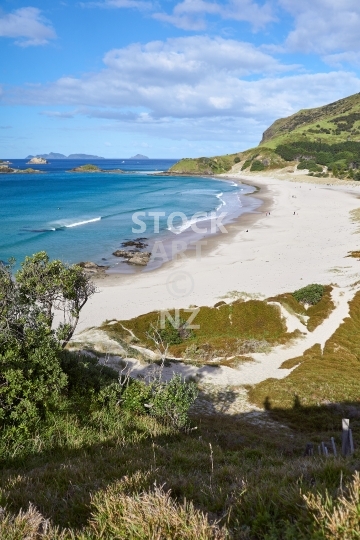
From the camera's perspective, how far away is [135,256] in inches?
1976

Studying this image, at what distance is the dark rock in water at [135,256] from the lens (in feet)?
160

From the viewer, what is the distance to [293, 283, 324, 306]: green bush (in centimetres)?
3122

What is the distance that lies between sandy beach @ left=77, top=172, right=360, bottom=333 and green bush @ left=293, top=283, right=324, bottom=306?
2.83 meters

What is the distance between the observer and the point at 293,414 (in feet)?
57.0

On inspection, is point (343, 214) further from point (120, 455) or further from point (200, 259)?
point (120, 455)

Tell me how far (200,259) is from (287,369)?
90.3ft

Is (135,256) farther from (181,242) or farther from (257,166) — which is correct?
(257,166)

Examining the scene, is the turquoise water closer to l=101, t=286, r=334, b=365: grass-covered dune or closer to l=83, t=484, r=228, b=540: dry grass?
l=101, t=286, r=334, b=365: grass-covered dune

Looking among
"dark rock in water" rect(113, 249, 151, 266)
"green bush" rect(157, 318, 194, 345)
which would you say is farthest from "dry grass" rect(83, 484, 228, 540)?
"dark rock in water" rect(113, 249, 151, 266)

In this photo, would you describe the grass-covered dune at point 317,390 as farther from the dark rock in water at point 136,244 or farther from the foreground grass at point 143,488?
the dark rock in water at point 136,244

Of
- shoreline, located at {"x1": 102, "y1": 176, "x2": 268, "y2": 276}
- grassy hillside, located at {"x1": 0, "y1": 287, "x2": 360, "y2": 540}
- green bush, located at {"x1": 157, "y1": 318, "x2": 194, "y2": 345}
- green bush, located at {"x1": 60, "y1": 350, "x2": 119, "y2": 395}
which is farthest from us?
shoreline, located at {"x1": 102, "y1": 176, "x2": 268, "y2": 276}

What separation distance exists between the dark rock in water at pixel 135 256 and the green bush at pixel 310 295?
22206 millimetres

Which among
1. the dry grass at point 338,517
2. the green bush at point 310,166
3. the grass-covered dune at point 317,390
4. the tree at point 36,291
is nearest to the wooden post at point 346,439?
the grass-covered dune at point 317,390

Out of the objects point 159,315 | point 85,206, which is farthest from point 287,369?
point 85,206
